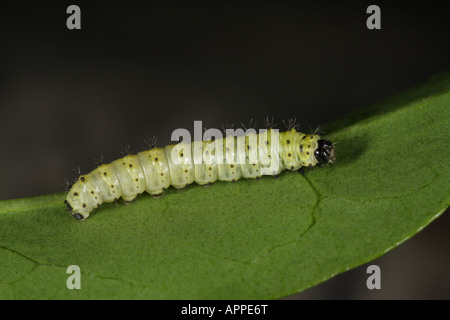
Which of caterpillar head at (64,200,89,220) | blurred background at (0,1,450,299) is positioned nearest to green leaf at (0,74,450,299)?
caterpillar head at (64,200,89,220)

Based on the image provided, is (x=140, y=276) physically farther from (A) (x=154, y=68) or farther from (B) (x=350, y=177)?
(A) (x=154, y=68)

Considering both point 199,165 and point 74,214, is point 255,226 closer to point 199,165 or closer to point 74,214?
point 199,165

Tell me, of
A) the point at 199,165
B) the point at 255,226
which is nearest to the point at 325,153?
the point at 255,226

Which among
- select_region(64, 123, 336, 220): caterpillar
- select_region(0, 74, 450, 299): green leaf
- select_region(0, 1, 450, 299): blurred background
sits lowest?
select_region(0, 74, 450, 299): green leaf

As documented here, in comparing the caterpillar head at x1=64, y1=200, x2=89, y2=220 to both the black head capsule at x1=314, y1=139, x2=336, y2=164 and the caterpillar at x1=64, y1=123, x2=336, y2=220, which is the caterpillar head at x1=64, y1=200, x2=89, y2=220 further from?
the black head capsule at x1=314, y1=139, x2=336, y2=164

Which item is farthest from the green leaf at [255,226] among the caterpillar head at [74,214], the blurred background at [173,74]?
the blurred background at [173,74]

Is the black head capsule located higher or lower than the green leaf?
higher

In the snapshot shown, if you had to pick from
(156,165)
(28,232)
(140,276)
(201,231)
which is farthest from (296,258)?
(28,232)
